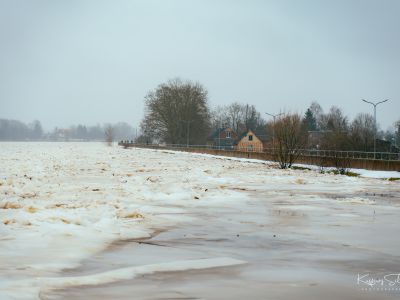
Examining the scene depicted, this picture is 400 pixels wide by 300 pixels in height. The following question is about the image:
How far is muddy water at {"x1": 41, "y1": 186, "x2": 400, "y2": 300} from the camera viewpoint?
614cm

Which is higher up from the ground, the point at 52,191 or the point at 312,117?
the point at 312,117

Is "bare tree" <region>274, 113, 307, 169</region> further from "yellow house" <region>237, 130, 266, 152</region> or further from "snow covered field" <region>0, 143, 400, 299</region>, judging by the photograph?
"yellow house" <region>237, 130, 266, 152</region>

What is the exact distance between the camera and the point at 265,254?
27.4 ft

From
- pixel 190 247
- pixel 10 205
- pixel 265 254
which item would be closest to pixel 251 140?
pixel 10 205

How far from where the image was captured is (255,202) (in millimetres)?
16281

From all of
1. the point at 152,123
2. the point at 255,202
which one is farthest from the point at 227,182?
the point at 152,123

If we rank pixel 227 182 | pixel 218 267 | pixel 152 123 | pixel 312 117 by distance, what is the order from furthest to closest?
pixel 312 117 < pixel 152 123 < pixel 227 182 < pixel 218 267

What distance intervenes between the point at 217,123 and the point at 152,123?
2034 inches

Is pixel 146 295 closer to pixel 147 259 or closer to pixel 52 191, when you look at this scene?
pixel 147 259
